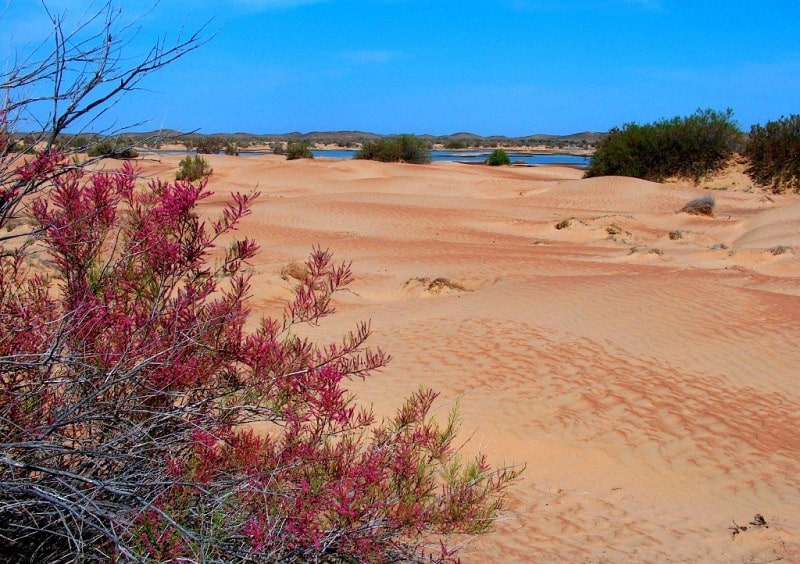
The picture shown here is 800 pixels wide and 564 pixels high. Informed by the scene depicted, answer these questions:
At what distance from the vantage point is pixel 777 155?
113 feet

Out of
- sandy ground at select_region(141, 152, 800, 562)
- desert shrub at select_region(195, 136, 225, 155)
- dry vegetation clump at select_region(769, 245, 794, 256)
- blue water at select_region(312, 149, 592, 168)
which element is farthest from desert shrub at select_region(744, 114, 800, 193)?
desert shrub at select_region(195, 136, 225, 155)

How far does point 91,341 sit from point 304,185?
32132 mm

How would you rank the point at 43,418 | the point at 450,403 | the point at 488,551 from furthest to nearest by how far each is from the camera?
the point at 450,403, the point at 488,551, the point at 43,418

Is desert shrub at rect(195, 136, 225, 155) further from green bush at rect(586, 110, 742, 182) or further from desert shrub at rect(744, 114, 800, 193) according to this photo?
desert shrub at rect(744, 114, 800, 193)

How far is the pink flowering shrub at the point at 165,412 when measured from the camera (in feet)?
10.4

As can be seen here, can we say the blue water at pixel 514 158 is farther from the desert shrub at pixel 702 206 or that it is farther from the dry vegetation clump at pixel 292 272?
the dry vegetation clump at pixel 292 272

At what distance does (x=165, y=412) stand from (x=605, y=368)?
21.0 feet

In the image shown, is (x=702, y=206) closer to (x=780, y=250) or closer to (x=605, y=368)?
(x=780, y=250)

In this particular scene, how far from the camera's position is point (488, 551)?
486 cm

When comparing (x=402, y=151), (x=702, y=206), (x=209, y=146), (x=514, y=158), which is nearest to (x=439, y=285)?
(x=702, y=206)

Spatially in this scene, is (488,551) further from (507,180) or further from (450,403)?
(507,180)

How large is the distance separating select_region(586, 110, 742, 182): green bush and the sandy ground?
16.6 metres

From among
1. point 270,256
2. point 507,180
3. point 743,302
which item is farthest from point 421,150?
point 743,302

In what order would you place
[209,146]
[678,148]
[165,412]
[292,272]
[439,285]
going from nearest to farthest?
[165,412], [439,285], [292,272], [678,148], [209,146]
